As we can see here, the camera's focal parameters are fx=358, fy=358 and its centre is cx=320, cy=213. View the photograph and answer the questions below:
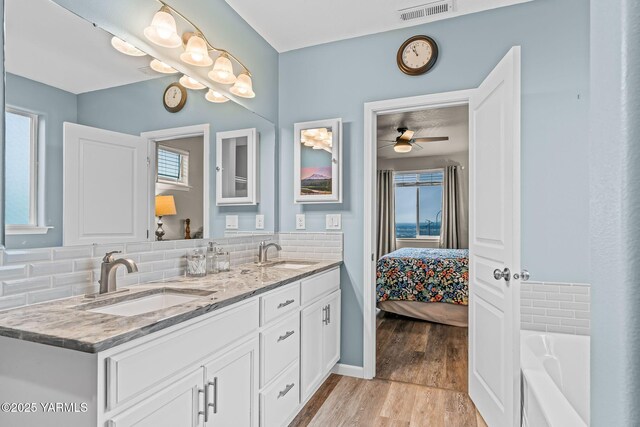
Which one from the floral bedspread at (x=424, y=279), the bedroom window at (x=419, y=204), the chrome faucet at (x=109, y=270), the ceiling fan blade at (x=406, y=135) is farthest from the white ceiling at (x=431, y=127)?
the chrome faucet at (x=109, y=270)

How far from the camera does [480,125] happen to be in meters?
2.23

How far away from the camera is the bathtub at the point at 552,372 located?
1.57 metres

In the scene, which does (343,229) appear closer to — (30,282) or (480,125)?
(480,125)

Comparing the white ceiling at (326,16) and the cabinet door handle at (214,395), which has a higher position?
the white ceiling at (326,16)

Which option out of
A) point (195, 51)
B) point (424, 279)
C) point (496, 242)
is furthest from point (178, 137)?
point (424, 279)

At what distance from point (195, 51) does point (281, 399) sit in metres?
1.95

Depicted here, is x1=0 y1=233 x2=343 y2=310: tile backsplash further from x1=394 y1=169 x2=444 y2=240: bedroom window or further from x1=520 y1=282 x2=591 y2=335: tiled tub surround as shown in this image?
x1=394 y1=169 x2=444 y2=240: bedroom window

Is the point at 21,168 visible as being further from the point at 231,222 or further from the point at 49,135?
the point at 231,222

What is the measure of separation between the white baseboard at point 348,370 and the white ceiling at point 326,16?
2.53m

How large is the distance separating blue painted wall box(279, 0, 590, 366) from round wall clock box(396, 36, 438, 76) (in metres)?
0.05

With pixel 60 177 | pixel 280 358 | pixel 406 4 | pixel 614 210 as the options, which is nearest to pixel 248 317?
pixel 280 358

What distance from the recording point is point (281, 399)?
188 cm

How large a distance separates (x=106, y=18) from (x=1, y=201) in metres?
0.91

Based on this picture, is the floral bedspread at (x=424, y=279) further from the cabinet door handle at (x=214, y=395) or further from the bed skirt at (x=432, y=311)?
the cabinet door handle at (x=214, y=395)
